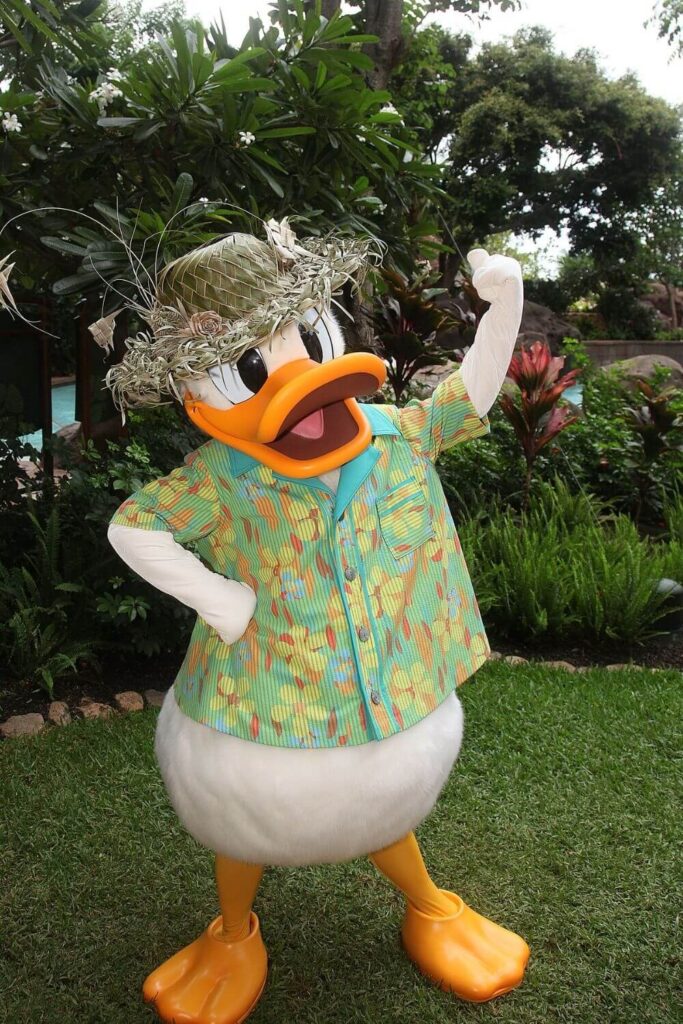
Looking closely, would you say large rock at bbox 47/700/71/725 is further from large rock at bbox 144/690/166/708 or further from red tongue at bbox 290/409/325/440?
red tongue at bbox 290/409/325/440

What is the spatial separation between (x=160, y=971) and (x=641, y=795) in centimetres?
149

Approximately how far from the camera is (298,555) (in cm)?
160

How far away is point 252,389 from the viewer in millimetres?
1535

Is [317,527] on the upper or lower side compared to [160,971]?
upper

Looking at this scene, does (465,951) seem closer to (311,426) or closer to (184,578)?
(184,578)

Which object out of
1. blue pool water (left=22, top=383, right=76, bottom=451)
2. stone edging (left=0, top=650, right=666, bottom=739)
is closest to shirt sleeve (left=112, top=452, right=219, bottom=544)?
stone edging (left=0, top=650, right=666, bottom=739)

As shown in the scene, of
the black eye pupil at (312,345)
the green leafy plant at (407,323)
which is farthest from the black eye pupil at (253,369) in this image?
the green leafy plant at (407,323)

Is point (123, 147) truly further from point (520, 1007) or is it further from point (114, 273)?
point (520, 1007)

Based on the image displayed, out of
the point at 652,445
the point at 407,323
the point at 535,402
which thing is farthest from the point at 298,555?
the point at 652,445

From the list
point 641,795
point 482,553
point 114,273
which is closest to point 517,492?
point 482,553

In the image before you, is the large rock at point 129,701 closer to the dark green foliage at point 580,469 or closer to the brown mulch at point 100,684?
the brown mulch at point 100,684

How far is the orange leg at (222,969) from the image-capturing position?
1851 mm

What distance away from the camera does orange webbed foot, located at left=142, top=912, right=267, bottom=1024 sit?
1866mm

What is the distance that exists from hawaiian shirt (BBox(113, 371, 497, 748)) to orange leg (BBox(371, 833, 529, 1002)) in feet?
1.58
